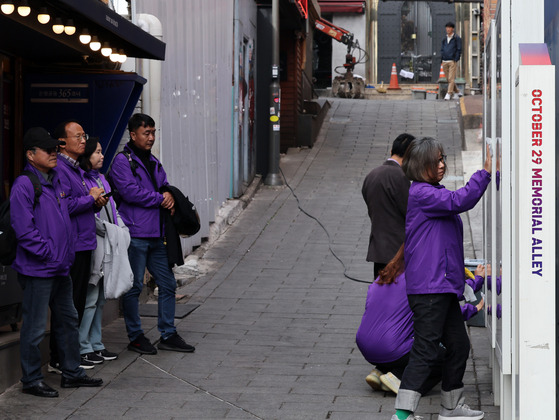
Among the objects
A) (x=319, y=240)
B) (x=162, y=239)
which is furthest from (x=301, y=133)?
(x=162, y=239)

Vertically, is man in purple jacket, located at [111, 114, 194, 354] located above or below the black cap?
below

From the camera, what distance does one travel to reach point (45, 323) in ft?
21.8

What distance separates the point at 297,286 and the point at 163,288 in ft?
9.29

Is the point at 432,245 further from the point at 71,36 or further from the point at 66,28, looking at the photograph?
the point at 71,36

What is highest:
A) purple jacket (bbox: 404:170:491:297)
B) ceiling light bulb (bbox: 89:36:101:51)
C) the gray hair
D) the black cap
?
ceiling light bulb (bbox: 89:36:101:51)

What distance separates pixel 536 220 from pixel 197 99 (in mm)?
8659

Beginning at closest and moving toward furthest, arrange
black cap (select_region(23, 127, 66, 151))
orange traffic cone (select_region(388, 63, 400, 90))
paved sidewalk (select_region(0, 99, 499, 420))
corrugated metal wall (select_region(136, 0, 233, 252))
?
paved sidewalk (select_region(0, 99, 499, 420)) < black cap (select_region(23, 127, 66, 151)) < corrugated metal wall (select_region(136, 0, 233, 252)) < orange traffic cone (select_region(388, 63, 400, 90))

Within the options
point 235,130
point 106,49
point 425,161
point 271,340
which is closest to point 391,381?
point 425,161

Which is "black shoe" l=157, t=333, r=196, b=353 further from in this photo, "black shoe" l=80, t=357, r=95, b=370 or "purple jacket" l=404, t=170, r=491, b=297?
"purple jacket" l=404, t=170, r=491, b=297

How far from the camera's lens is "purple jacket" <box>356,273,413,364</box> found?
6.66 meters

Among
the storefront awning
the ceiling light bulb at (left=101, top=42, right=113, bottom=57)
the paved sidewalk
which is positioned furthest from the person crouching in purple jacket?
the storefront awning

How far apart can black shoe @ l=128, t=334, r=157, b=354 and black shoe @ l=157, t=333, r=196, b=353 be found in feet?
0.45

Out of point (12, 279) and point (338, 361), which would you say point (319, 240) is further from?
point (12, 279)

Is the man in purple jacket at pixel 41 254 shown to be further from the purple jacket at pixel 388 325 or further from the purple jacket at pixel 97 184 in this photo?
the purple jacket at pixel 388 325
